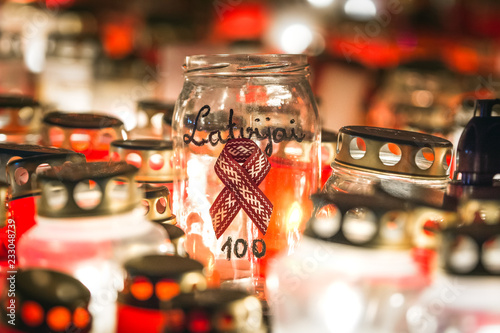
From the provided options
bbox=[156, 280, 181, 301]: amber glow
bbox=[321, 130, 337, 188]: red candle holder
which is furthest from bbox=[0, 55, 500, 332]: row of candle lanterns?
bbox=[321, 130, 337, 188]: red candle holder

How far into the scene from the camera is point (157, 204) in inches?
29.5

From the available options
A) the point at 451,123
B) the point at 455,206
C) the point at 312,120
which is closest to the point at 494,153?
the point at 455,206

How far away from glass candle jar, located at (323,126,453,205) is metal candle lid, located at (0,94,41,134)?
0.59 metres

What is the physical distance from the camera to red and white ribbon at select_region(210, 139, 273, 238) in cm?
78

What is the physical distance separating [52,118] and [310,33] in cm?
339

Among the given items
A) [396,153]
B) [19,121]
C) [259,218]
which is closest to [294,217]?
[259,218]

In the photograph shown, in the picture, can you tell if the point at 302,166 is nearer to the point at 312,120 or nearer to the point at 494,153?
the point at 312,120

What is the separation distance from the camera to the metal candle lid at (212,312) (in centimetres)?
47

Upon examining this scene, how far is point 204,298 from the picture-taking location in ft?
1.61

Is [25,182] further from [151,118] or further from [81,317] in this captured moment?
[151,118]

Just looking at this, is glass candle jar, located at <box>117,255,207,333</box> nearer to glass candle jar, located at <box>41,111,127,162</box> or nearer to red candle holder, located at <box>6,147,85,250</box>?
red candle holder, located at <box>6,147,85,250</box>

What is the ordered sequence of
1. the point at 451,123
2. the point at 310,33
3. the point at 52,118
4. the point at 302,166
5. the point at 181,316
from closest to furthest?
the point at 181,316 < the point at 302,166 < the point at 52,118 < the point at 451,123 < the point at 310,33

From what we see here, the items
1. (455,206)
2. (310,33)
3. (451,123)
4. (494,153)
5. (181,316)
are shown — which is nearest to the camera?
(181,316)

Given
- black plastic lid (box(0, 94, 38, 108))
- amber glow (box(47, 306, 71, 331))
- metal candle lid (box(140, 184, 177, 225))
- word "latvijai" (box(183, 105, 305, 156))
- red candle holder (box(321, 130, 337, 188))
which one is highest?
black plastic lid (box(0, 94, 38, 108))
